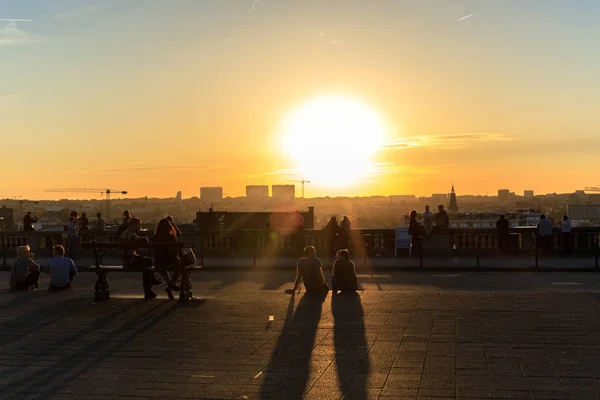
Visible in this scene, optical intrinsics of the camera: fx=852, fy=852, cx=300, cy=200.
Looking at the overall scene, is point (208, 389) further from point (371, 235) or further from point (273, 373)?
point (371, 235)

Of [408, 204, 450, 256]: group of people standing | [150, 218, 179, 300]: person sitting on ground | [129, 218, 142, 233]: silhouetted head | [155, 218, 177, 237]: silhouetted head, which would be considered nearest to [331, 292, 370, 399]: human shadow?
[150, 218, 179, 300]: person sitting on ground

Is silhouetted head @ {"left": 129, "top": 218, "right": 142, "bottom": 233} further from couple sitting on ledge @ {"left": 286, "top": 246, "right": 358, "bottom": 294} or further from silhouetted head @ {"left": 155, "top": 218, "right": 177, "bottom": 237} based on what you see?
couple sitting on ledge @ {"left": 286, "top": 246, "right": 358, "bottom": 294}

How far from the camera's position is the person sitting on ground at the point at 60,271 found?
1748 cm

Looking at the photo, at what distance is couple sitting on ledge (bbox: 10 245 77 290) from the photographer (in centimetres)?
1752

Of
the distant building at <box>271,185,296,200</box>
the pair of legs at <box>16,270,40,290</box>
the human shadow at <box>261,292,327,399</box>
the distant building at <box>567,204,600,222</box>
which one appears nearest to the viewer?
the human shadow at <box>261,292,327,399</box>

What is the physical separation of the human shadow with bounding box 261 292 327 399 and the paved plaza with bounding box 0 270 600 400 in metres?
0.02

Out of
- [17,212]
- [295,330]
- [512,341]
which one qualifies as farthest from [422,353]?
[17,212]

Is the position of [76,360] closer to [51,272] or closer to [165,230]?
[165,230]

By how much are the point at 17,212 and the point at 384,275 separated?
3243 inches

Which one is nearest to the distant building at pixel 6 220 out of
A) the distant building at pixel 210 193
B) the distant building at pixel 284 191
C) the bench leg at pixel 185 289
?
the bench leg at pixel 185 289

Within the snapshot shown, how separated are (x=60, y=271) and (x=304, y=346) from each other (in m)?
8.56

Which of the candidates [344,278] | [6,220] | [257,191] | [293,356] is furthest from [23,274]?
[257,191]

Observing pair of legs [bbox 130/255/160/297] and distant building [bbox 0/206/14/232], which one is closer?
pair of legs [bbox 130/255/160/297]

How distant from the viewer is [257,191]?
279 ft
